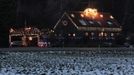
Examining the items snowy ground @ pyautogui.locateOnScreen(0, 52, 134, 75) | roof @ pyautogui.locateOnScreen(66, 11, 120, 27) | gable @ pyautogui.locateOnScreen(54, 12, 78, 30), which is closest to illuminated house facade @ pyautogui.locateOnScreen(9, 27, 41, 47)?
gable @ pyautogui.locateOnScreen(54, 12, 78, 30)

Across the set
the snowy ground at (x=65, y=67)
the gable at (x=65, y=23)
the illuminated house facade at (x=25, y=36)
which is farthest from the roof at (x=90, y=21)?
the snowy ground at (x=65, y=67)

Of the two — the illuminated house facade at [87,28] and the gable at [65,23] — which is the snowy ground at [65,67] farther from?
the gable at [65,23]

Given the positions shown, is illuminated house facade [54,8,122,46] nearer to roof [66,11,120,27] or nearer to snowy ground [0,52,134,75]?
roof [66,11,120,27]

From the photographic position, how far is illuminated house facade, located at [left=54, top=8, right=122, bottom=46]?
104 m

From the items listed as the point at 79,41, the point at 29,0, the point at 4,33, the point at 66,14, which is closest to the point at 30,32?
the point at 4,33

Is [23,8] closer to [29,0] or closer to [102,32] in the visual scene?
[29,0]

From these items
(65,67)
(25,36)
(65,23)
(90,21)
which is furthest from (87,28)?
(65,67)

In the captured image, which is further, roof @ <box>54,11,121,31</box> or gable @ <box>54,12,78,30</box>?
gable @ <box>54,12,78,30</box>

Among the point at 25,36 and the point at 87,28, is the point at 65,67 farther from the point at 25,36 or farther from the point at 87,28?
the point at 87,28

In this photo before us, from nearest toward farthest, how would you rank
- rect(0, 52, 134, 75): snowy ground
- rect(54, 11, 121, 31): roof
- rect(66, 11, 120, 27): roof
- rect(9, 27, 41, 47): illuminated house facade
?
rect(0, 52, 134, 75): snowy ground < rect(9, 27, 41, 47): illuminated house facade < rect(54, 11, 121, 31): roof < rect(66, 11, 120, 27): roof

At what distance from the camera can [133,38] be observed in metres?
110

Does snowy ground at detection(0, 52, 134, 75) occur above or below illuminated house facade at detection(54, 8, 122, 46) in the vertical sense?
below

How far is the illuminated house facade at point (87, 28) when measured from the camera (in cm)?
10381

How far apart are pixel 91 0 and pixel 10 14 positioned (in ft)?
159
